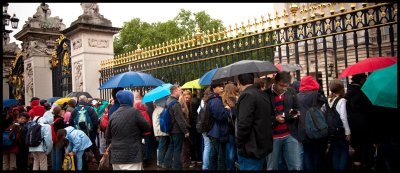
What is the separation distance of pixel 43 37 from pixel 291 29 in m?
11.7

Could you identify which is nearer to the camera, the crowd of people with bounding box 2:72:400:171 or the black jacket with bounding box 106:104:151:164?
the crowd of people with bounding box 2:72:400:171

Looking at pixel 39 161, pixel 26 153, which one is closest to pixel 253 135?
pixel 39 161

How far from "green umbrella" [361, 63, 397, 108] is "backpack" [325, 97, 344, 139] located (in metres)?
1.42

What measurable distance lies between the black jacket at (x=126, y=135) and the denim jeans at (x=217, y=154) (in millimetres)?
1604

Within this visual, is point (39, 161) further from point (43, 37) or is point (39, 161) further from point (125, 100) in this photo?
point (43, 37)

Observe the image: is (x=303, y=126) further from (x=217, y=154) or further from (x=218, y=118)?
(x=217, y=154)

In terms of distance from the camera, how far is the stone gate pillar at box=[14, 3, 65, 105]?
46.9 feet

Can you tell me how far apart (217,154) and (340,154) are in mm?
2069

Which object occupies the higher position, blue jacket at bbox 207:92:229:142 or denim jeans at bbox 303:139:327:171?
blue jacket at bbox 207:92:229:142

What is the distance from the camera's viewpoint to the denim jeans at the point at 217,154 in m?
6.03

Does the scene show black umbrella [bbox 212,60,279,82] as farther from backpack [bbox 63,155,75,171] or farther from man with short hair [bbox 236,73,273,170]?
backpack [bbox 63,155,75,171]

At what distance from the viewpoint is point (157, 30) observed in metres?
46.3

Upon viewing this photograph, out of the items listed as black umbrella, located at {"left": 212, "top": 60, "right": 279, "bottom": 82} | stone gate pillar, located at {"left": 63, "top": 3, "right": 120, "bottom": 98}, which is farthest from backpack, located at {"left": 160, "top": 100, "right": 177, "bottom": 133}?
stone gate pillar, located at {"left": 63, "top": 3, "right": 120, "bottom": 98}

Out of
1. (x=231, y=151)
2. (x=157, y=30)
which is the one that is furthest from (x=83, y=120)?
(x=157, y=30)
